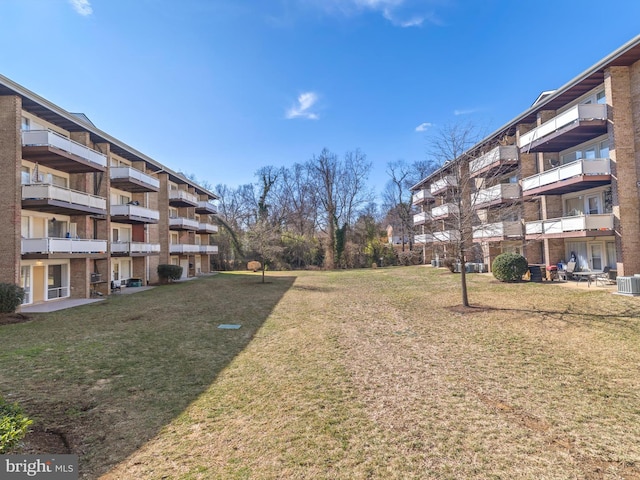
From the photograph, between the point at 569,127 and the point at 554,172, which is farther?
the point at 554,172

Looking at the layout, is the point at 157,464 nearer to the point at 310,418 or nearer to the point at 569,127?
the point at 310,418

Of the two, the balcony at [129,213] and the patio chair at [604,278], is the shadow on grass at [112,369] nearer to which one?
the balcony at [129,213]

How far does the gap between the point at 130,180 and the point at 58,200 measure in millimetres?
6842

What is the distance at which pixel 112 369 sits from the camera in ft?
23.4

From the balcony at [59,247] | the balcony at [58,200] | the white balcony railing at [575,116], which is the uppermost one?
the white balcony railing at [575,116]

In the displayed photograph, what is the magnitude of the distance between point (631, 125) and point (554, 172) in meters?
3.75

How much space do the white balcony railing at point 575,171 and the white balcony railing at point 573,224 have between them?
223 cm

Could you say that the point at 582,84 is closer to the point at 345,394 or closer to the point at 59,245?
the point at 345,394

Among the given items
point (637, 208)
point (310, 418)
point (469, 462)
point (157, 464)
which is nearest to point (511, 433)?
point (469, 462)

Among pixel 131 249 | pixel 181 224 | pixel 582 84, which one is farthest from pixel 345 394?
pixel 181 224

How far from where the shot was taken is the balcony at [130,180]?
72.5 ft

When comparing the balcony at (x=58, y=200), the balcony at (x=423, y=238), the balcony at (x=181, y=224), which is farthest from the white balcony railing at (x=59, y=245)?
the balcony at (x=423, y=238)

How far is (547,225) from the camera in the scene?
19344 mm

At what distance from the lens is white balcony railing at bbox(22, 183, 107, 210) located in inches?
593
